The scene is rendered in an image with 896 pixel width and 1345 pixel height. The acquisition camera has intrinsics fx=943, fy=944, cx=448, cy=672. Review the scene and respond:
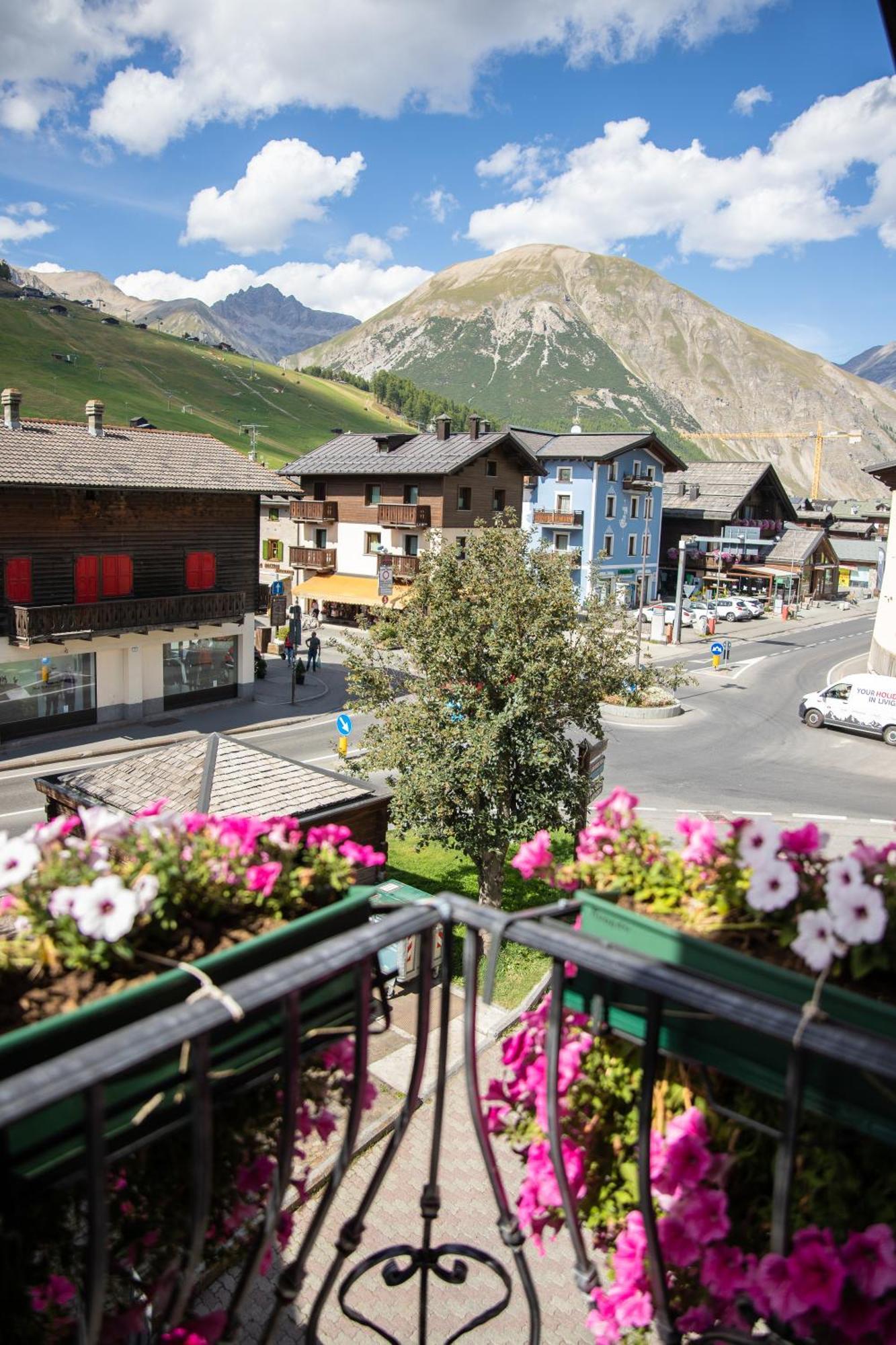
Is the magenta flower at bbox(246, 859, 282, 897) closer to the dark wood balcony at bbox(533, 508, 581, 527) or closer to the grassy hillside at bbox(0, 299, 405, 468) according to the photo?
the dark wood balcony at bbox(533, 508, 581, 527)

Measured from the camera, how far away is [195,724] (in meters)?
30.7

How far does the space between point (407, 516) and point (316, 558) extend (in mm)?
7658

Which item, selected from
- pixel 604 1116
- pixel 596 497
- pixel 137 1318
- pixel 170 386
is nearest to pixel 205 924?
pixel 137 1318

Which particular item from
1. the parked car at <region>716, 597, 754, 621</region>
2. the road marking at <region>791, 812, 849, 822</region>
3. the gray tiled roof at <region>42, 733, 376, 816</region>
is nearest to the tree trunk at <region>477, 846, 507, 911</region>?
the gray tiled roof at <region>42, 733, 376, 816</region>

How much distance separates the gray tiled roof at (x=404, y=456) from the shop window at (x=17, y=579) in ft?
83.6

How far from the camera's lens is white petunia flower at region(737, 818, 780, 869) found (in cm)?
251

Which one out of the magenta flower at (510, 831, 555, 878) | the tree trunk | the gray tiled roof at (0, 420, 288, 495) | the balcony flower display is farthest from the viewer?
the gray tiled roof at (0, 420, 288, 495)

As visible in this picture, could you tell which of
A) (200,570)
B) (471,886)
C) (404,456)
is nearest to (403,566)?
(404,456)

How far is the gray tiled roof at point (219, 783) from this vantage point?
12633 millimetres

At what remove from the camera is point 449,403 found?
198 meters

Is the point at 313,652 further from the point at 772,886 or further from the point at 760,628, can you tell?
the point at 772,886

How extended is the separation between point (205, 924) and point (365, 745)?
44.4ft

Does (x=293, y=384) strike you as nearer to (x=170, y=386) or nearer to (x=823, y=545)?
(x=170, y=386)

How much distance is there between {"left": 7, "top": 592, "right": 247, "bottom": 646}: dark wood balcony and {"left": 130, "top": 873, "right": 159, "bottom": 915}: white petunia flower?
1049 inches
